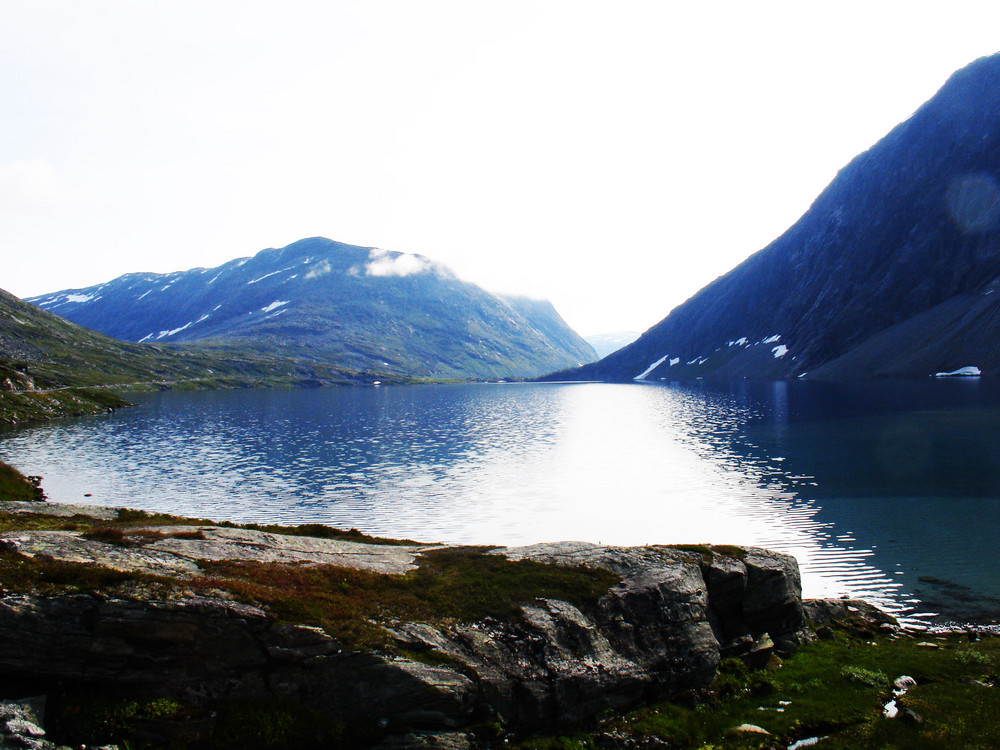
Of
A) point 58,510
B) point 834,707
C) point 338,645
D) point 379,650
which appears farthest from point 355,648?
point 58,510

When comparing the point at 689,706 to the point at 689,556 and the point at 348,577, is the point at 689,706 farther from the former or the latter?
the point at 348,577

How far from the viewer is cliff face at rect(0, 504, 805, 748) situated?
14133mm

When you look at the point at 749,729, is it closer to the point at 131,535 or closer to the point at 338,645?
the point at 338,645

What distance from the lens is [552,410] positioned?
497 ft

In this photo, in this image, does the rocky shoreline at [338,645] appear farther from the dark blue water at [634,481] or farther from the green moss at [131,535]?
the dark blue water at [634,481]

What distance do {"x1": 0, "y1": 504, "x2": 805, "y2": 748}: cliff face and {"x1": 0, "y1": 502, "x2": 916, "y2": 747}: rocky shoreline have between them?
0.03m

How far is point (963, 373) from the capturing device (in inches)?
6983

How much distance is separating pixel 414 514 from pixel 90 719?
3445 centimetres

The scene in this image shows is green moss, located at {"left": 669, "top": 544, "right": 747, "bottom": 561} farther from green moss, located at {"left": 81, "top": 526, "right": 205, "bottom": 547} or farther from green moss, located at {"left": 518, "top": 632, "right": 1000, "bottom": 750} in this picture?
green moss, located at {"left": 81, "top": 526, "right": 205, "bottom": 547}

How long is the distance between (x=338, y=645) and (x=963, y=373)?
711 ft

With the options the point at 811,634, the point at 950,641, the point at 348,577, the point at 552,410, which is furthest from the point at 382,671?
the point at 552,410

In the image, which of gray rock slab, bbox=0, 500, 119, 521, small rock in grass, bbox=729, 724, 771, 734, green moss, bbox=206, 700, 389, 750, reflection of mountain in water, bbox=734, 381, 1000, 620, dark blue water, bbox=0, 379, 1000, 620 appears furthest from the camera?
dark blue water, bbox=0, 379, 1000, 620

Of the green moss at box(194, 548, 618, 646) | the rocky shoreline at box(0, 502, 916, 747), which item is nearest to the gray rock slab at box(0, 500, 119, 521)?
the rocky shoreline at box(0, 502, 916, 747)

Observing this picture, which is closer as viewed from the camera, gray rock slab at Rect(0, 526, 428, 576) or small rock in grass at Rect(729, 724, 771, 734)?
small rock in grass at Rect(729, 724, 771, 734)
